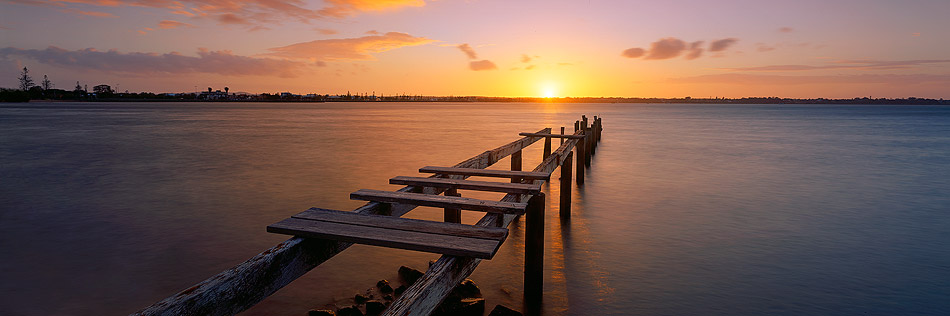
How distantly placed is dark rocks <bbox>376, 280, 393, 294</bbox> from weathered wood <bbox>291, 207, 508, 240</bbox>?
203cm

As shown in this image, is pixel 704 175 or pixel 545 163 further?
pixel 704 175

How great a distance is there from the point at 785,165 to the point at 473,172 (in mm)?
17348

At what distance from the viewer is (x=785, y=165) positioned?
20.2m

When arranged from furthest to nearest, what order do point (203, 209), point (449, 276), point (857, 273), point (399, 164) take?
point (399, 164) → point (203, 209) → point (857, 273) → point (449, 276)

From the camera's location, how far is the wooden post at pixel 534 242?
5.45 meters

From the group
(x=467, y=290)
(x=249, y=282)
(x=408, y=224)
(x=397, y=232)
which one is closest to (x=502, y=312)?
(x=467, y=290)

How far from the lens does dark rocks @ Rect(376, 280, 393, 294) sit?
617 centimetres

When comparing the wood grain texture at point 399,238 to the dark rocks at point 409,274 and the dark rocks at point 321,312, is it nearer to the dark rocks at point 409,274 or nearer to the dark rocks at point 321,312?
the dark rocks at point 321,312

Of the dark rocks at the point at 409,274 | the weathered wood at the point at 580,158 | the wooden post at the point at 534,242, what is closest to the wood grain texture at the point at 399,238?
the wooden post at the point at 534,242

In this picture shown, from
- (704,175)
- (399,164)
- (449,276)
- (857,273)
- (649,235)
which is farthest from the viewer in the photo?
(399,164)

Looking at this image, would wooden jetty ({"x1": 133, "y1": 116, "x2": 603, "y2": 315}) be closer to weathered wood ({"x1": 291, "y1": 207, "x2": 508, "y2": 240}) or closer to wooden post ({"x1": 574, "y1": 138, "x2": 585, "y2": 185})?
weathered wood ({"x1": 291, "y1": 207, "x2": 508, "y2": 240})

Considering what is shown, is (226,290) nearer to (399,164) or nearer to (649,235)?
(649,235)

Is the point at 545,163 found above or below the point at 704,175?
above

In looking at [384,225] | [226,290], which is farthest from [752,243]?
[226,290]
